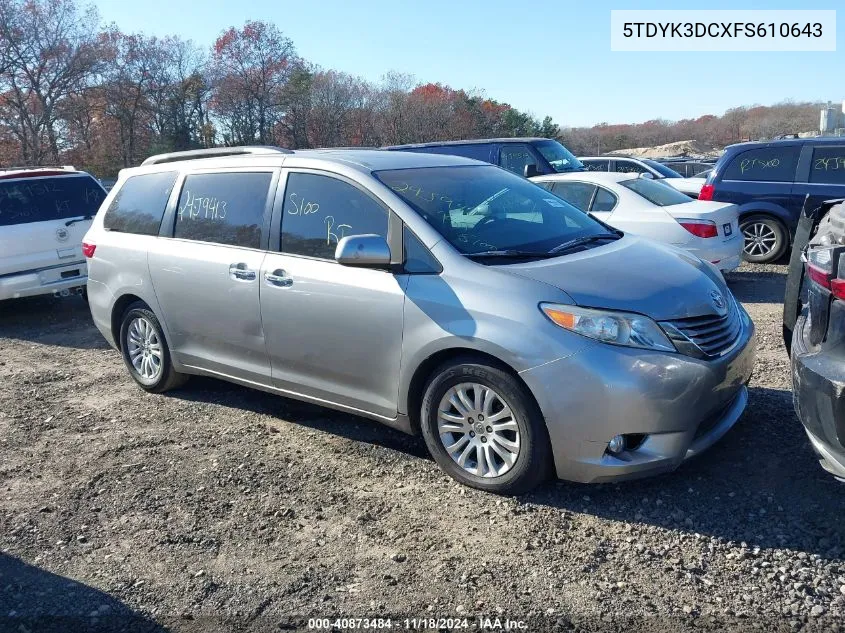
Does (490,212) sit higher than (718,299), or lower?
higher

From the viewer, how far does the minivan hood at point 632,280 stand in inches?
146

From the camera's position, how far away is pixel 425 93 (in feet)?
134

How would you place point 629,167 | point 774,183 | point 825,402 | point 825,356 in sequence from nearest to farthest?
point 825,402 → point 825,356 → point 774,183 → point 629,167

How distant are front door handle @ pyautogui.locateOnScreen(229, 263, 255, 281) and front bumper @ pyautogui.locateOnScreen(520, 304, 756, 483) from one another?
2028 millimetres

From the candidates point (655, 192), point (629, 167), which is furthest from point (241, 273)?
point (629, 167)

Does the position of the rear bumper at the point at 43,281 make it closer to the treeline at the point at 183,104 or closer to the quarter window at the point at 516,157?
the quarter window at the point at 516,157

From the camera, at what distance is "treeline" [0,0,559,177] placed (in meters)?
34.0

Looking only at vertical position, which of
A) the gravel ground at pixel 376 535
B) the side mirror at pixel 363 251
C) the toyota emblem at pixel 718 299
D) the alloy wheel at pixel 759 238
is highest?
the side mirror at pixel 363 251

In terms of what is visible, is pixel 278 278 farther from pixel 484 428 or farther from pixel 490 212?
pixel 484 428

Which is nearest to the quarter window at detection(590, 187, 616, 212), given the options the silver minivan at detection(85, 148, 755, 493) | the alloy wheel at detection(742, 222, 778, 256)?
the alloy wheel at detection(742, 222, 778, 256)

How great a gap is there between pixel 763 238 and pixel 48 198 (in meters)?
9.31

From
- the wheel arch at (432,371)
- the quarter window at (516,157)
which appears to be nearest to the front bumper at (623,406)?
the wheel arch at (432,371)

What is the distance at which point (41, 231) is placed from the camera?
8523 millimetres

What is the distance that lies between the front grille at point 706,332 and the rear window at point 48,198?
753cm
